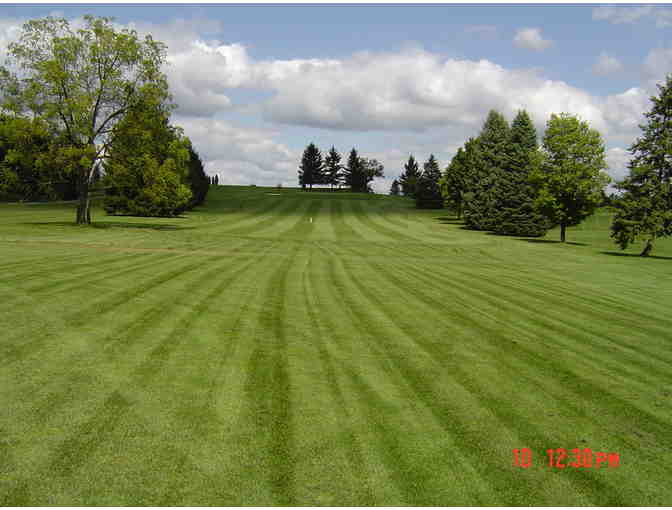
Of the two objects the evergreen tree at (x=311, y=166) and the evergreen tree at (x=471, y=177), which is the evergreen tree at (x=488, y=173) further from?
the evergreen tree at (x=311, y=166)

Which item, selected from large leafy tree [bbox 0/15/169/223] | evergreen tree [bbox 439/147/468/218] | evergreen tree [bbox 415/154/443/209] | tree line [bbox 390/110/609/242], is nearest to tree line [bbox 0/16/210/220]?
large leafy tree [bbox 0/15/169/223]

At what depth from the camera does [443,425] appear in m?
6.41

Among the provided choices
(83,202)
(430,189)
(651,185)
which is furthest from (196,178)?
(651,185)

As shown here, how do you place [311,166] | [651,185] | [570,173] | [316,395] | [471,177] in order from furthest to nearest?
[311,166] < [471,177] < [570,173] < [651,185] < [316,395]

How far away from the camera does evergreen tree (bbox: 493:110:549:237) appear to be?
59.4 m

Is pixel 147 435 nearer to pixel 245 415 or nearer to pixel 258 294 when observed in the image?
pixel 245 415

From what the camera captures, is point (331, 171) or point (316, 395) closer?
point (316, 395)

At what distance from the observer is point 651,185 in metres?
37.1

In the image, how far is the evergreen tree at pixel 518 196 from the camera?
59.4 meters

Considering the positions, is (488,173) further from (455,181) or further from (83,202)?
(83,202)
